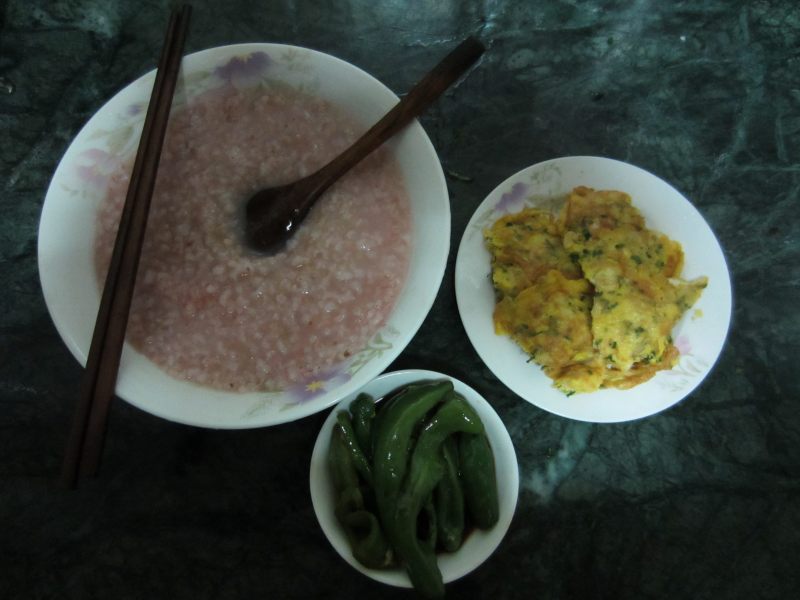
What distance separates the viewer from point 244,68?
1346 millimetres

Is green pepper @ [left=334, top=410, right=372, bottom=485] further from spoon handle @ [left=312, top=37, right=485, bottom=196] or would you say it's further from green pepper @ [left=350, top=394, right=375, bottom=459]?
spoon handle @ [left=312, top=37, right=485, bottom=196]

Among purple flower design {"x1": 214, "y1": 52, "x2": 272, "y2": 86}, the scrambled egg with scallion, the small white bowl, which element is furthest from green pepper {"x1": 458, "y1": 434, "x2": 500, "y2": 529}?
purple flower design {"x1": 214, "y1": 52, "x2": 272, "y2": 86}

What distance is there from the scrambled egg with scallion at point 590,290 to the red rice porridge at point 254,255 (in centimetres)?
40

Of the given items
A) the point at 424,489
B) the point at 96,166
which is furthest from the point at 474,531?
the point at 96,166

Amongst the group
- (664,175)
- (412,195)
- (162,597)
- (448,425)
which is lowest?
(162,597)

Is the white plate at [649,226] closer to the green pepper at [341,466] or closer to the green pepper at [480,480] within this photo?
the green pepper at [480,480]

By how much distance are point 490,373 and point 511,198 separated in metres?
0.51

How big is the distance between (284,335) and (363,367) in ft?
0.66

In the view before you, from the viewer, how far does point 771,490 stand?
5.79 feet

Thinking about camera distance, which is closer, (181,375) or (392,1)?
(181,375)

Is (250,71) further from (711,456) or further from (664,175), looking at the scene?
(711,456)

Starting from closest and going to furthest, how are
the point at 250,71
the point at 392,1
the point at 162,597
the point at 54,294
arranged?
the point at 54,294 < the point at 250,71 < the point at 162,597 < the point at 392,1

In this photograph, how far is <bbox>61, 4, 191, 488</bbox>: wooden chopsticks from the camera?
3.91ft

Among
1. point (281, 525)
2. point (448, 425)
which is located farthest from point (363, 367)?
point (281, 525)
